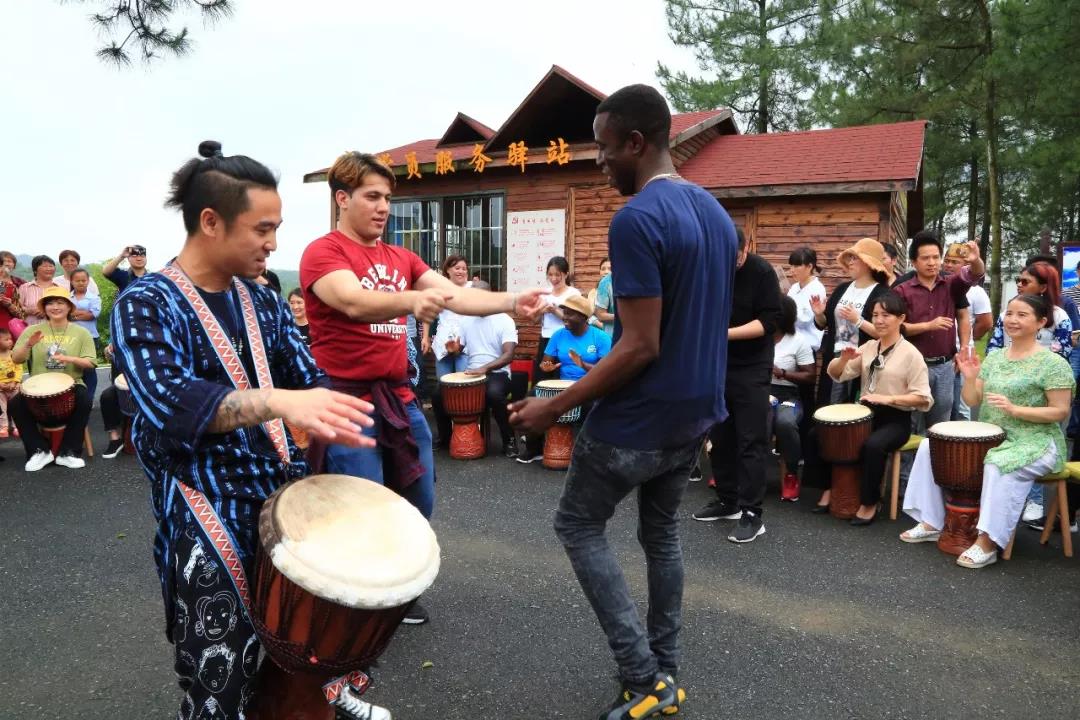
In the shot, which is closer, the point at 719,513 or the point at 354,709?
the point at 354,709

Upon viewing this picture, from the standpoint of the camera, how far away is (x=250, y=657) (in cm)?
187

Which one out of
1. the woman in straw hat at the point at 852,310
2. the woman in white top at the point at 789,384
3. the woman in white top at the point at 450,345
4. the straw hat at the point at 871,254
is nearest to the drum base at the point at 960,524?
the woman in white top at the point at 789,384

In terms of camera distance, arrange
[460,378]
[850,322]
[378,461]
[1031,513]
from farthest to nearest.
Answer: [460,378], [850,322], [1031,513], [378,461]

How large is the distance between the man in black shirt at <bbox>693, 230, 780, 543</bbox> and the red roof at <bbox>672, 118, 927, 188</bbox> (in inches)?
186

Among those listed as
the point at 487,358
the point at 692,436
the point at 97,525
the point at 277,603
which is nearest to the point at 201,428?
the point at 277,603

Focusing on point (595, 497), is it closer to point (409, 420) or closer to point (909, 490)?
point (409, 420)

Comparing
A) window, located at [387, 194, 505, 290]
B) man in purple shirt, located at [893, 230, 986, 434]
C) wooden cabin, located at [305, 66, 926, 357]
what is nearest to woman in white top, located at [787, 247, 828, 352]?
man in purple shirt, located at [893, 230, 986, 434]

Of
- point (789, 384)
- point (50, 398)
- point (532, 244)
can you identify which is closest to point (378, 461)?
point (789, 384)

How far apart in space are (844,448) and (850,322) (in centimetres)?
120

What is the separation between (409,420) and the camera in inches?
119

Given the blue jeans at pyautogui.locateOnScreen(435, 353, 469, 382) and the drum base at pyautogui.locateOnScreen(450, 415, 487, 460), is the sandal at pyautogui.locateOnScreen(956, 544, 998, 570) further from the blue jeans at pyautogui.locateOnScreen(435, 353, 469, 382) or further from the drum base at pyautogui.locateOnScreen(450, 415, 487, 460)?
the blue jeans at pyautogui.locateOnScreen(435, 353, 469, 382)

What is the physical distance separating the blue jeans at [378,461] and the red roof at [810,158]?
694 cm

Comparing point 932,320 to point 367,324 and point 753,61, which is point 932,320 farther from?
point 753,61

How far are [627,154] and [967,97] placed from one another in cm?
1722
